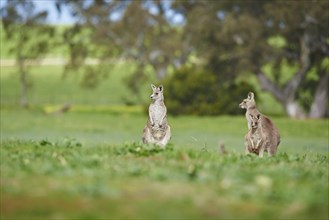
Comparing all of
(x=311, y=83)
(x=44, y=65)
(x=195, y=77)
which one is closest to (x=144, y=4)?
(x=195, y=77)

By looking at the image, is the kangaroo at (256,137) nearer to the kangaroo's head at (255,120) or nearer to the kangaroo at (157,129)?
the kangaroo's head at (255,120)

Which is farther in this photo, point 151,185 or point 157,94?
point 157,94

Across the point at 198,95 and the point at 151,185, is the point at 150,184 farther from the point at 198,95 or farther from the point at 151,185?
the point at 198,95

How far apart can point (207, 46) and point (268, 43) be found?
202 inches

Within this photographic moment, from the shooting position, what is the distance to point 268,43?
65500 mm

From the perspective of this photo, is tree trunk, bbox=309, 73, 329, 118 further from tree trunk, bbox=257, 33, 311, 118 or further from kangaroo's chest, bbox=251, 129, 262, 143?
kangaroo's chest, bbox=251, 129, 262, 143

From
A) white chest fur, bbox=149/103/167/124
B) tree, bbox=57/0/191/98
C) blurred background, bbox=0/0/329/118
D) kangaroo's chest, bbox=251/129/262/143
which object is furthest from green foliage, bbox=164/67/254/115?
kangaroo's chest, bbox=251/129/262/143

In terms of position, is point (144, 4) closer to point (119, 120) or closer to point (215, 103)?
point (215, 103)

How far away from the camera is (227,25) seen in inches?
2459

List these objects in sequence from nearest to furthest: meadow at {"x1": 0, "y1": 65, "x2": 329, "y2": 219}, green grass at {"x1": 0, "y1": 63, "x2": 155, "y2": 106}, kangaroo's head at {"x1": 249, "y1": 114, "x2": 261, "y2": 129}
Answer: meadow at {"x1": 0, "y1": 65, "x2": 329, "y2": 219} → kangaroo's head at {"x1": 249, "y1": 114, "x2": 261, "y2": 129} → green grass at {"x1": 0, "y1": 63, "x2": 155, "y2": 106}

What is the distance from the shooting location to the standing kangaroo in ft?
57.4

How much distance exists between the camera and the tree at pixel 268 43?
203ft

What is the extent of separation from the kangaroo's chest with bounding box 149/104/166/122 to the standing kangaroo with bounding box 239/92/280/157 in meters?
1.98

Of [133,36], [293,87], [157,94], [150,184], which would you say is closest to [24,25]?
[133,36]
